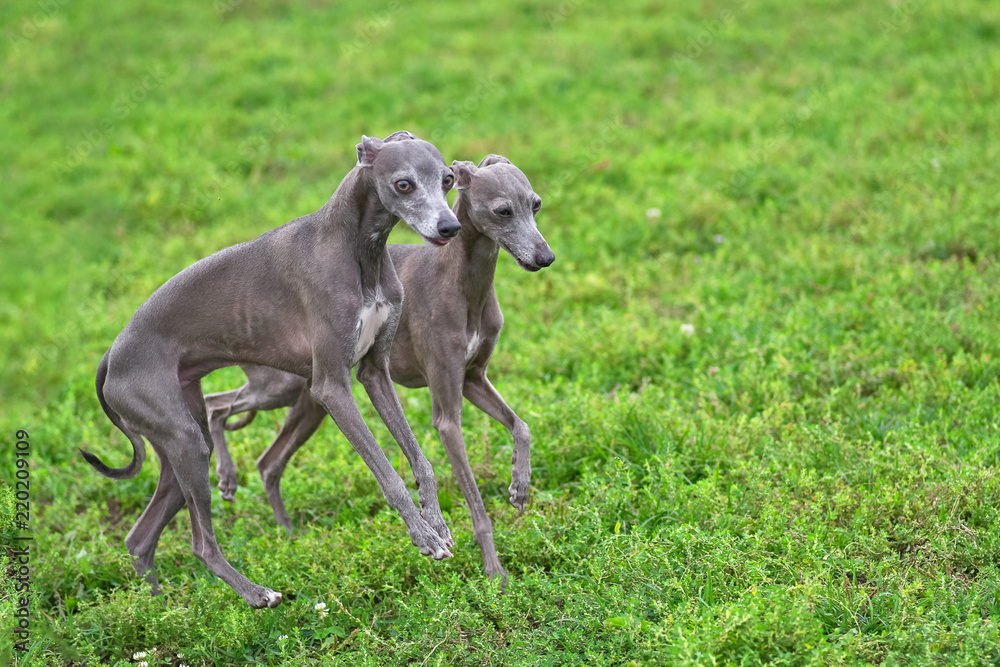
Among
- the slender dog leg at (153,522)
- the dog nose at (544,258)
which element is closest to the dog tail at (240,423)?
the slender dog leg at (153,522)

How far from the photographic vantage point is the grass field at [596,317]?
14.7 feet

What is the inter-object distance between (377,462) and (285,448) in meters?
1.81

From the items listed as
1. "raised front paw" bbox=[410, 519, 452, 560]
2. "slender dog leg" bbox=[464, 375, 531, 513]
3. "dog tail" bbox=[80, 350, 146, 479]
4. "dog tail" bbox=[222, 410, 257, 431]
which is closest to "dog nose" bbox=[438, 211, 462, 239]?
"raised front paw" bbox=[410, 519, 452, 560]

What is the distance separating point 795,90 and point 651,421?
7512 millimetres

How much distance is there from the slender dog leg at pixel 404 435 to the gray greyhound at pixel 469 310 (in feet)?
1.43

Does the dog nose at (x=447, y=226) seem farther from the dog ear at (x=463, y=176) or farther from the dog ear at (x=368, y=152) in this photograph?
the dog ear at (x=463, y=176)

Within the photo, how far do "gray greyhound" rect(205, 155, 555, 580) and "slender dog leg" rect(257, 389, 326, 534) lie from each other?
2.68ft

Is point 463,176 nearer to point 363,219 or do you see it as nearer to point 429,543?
point 363,219

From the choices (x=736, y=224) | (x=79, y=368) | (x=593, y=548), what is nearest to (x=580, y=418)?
(x=593, y=548)

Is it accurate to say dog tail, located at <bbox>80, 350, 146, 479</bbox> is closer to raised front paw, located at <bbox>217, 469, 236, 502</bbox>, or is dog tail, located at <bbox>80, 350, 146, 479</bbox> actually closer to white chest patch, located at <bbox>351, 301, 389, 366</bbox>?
raised front paw, located at <bbox>217, 469, 236, 502</bbox>

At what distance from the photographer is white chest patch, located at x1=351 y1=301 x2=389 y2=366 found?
4223mm

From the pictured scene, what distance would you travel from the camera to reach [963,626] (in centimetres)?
385

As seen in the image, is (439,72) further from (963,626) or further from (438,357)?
(963,626)

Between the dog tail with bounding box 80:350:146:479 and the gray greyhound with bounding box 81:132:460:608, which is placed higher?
the gray greyhound with bounding box 81:132:460:608
